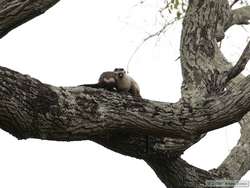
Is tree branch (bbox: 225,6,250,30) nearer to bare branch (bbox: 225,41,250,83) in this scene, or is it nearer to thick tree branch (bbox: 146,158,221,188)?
bare branch (bbox: 225,41,250,83)

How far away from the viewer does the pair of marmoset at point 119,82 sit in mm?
6020

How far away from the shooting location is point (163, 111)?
4562 millimetres

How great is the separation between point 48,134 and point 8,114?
367 millimetres

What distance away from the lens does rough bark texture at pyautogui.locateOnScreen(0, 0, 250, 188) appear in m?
3.80

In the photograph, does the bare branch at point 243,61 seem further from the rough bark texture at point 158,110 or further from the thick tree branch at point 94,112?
the thick tree branch at point 94,112

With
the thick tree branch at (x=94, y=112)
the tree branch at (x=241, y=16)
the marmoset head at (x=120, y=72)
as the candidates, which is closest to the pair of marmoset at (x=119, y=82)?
the marmoset head at (x=120, y=72)

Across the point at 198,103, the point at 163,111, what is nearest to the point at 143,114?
the point at 163,111

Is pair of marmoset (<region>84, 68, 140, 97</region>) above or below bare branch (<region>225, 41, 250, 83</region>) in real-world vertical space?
above

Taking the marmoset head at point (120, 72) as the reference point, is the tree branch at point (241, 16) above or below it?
above

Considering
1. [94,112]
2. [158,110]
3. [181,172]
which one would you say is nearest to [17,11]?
[94,112]

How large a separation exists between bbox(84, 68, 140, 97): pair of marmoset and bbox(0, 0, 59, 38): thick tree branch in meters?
1.84

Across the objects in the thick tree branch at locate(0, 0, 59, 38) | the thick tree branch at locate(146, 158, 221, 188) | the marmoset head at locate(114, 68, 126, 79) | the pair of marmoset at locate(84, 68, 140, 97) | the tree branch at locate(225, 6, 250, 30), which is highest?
the tree branch at locate(225, 6, 250, 30)

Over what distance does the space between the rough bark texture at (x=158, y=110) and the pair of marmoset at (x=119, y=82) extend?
76 cm

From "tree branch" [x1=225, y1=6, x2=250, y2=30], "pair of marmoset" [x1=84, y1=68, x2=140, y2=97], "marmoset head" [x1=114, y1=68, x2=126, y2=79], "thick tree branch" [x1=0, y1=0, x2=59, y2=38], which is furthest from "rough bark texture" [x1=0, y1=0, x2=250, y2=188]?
"tree branch" [x1=225, y1=6, x2=250, y2=30]
